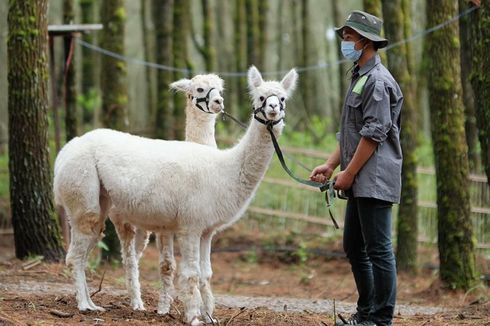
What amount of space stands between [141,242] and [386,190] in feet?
10.2

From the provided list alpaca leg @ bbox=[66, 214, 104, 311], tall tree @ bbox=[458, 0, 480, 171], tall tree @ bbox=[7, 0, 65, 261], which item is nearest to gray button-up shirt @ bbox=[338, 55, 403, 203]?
alpaca leg @ bbox=[66, 214, 104, 311]

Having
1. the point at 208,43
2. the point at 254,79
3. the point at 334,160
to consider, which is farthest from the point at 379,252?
the point at 208,43

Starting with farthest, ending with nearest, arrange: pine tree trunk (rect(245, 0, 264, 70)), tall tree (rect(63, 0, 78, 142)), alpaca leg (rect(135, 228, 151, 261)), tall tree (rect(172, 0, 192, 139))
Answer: pine tree trunk (rect(245, 0, 264, 70)), tall tree (rect(172, 0, 192, 139)), tall tree (rect(63, 0, 78, 142)), alpaca leg (rect(135, 228, 151, 261))

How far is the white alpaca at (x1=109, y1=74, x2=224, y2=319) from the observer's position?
7.75 metres

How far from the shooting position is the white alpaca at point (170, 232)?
7754mm

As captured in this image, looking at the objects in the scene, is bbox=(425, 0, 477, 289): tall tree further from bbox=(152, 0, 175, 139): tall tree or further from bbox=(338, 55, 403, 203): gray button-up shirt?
bbox=(152, 0, 175, 139): tall tree

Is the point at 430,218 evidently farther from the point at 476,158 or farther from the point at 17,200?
the point at 17,200

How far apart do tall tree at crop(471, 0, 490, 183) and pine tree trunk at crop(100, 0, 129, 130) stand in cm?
688

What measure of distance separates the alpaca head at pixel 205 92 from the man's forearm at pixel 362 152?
2303 millimetres

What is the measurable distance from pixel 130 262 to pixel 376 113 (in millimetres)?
3162

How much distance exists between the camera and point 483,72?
7504 millimetres

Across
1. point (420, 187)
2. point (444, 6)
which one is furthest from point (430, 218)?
point (444, 6)

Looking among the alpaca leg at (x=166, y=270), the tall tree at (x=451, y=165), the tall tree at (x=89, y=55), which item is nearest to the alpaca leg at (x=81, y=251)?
the alpaca leg at (x=166, y=270)

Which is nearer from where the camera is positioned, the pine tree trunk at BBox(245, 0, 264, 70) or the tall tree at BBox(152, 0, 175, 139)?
the tall tree at BBox(152, 0, 175, 139)
